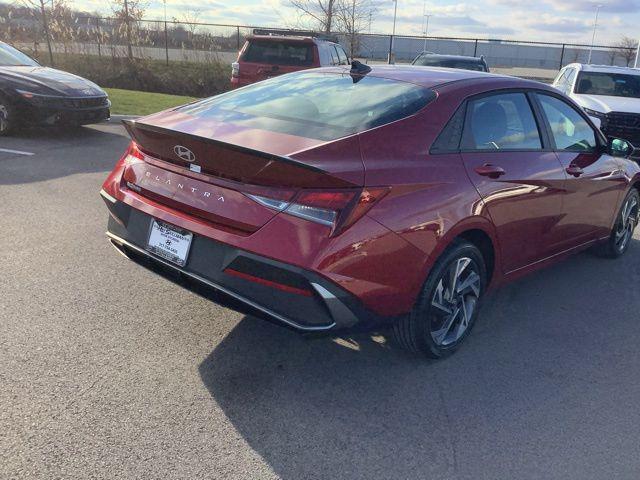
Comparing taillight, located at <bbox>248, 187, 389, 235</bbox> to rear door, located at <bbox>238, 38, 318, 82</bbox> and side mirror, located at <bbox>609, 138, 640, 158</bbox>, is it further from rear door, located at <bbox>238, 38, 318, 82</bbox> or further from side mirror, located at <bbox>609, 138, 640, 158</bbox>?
rear door, located at <bbox>238, 38, 318, 82</bbox>

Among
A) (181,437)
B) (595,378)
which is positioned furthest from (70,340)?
(595,378)

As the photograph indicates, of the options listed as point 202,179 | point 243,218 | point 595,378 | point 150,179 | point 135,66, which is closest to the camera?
point 243,218

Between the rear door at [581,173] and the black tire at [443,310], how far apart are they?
118 centimetres

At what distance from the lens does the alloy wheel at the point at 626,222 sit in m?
5.57

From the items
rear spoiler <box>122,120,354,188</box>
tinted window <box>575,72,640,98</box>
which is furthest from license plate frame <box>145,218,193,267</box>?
tinted window <box>575,72,640,98</box>

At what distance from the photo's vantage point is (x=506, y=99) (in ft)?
13.1

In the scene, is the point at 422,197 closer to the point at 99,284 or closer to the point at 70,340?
the point at 70,340

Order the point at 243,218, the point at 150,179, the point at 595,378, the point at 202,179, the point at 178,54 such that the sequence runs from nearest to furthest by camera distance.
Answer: the point at 243,218 < the point at 202,179 < the point at 150,179 < the point at 595,378 < the point at 178,54

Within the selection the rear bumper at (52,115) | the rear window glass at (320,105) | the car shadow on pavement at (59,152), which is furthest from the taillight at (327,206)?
the rear bumper at (52,115)

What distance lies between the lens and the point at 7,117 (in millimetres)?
9141

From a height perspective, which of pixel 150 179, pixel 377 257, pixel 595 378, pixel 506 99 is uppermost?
pixel 506 99

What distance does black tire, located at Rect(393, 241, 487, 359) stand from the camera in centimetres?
326

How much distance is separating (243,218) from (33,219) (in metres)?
3.53

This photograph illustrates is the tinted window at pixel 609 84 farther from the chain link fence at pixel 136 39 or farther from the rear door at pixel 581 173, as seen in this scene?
the chain link fence at pixel 136 39
